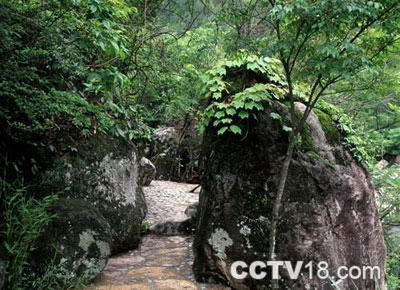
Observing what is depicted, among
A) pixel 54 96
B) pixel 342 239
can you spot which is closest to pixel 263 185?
pixel 342 239

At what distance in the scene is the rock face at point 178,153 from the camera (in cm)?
1064

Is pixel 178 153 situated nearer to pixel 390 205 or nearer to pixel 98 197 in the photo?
pixel 390 205

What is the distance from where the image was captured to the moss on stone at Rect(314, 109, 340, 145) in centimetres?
459

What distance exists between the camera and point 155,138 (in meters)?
11.2

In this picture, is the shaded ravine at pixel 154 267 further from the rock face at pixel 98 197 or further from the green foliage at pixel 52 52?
the green foliage at pixel 52 52

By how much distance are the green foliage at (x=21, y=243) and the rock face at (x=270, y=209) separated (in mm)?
1818

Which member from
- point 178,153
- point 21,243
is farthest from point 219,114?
point 178,153

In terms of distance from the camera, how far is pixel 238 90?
435cm

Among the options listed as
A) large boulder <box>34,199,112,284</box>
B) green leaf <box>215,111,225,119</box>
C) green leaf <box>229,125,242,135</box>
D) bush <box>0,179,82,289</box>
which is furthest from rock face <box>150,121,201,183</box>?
bush <box>0,179,82,289</box>

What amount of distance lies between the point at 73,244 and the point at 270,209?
7.36 ft

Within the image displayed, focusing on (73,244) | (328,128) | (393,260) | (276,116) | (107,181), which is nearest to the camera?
(73,244)

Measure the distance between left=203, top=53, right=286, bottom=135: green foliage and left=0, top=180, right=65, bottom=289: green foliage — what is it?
2179 mm

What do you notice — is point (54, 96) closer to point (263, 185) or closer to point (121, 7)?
point (121, 7)

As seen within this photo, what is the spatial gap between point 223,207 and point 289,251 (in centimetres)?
91
